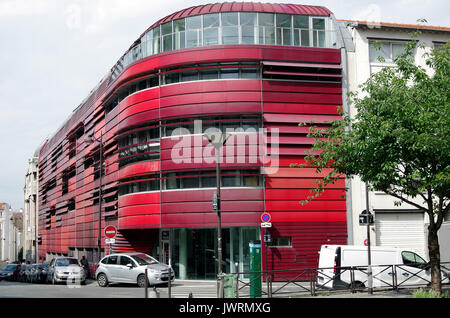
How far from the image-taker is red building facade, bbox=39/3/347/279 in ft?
96.6

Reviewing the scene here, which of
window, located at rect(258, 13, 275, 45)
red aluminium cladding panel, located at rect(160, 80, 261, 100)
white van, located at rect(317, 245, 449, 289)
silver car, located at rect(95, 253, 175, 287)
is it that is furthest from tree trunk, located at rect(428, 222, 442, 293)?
window, located at rect(258, 13, 275, 45)

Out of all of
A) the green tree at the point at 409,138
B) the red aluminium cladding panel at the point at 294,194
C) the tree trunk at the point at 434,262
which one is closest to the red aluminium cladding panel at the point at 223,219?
the red aluminium cladding panel at the point at 294,194

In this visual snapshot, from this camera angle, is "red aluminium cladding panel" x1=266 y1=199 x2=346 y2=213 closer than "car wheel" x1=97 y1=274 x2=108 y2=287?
No

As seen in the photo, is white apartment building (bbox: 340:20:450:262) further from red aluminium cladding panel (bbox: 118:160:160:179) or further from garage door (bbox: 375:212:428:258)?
red aluminium cladding panel (bbox: 118:160:160:179)

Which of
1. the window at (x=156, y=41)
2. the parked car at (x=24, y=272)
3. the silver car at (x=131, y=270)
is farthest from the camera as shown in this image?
the parked car at (x=24, y=272)

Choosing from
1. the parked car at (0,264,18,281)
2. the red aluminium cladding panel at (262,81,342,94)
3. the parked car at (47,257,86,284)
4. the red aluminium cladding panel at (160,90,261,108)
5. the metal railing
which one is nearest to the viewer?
the metal railing

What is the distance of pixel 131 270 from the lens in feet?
83.0

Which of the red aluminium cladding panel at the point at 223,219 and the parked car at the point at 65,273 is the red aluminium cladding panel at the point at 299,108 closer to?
the red aluminium cladding panel at the point at 223,219

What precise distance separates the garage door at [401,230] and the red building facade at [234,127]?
228 cm

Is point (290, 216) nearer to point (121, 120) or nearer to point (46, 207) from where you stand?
point (121, 120)

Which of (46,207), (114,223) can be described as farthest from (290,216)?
(46,207)

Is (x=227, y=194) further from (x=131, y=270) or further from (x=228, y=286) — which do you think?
(x=228, y=286)

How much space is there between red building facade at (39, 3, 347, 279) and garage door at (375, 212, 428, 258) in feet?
7.48

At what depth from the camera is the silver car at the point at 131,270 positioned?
2459cm
